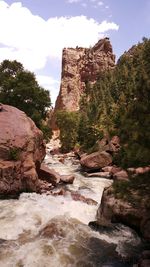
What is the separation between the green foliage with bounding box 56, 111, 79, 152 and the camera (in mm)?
65438

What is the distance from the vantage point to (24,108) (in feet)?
138

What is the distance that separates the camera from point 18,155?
2252 centimetres

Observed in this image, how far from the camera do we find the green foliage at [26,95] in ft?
135

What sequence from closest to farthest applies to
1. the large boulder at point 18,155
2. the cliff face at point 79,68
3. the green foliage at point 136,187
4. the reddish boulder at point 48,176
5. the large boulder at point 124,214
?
the green foliage at point 136,187 → the large boulder at point 124,214 → the large boulder at point 18,155 → the reddish boulder at point 48,176 → the cliff face at point 79,68

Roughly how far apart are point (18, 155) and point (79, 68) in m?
107

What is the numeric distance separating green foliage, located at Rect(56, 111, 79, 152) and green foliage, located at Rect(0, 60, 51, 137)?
73.7 feet

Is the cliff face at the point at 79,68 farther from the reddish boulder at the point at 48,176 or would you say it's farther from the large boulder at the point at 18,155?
the large boulder at the point at 18,155

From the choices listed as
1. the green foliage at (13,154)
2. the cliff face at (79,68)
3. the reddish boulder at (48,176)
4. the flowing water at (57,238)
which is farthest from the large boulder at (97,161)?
the cliff face at (79,68)

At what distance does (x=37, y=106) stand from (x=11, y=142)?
20402 mm

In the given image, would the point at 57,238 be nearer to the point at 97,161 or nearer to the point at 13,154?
the point at 13,154

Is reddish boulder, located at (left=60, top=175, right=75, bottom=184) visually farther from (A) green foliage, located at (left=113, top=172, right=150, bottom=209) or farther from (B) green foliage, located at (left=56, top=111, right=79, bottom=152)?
(B) green foliage, located at (left=56, top=111, right=79, bottom=152)

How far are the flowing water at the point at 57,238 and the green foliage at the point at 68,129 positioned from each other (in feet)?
146

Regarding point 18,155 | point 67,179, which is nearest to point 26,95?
point 67,179

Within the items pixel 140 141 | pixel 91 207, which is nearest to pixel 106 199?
pixel 91 207
